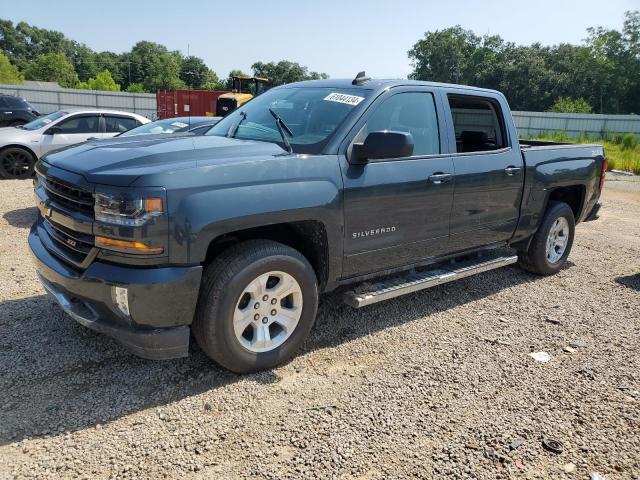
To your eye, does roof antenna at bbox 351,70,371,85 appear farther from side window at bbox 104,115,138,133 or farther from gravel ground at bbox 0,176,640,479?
side window at bbox 104,115,138,133

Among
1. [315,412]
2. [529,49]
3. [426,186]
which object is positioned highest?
[529,49]

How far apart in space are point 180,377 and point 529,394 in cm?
226

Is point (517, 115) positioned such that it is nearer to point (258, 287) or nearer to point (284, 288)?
point (284, 288)

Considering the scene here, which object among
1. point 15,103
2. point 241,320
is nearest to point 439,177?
point 241,320

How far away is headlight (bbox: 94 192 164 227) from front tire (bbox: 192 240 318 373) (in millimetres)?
536

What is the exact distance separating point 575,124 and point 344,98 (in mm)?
34370

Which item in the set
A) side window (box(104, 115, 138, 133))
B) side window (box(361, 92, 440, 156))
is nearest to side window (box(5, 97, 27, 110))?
side window (box(104, 115, 138, 133))

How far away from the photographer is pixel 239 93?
854 inches

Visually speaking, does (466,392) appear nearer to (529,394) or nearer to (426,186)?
(529,394)

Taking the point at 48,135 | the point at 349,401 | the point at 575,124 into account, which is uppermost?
the point at 575,124

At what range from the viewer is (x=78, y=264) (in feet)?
9.98

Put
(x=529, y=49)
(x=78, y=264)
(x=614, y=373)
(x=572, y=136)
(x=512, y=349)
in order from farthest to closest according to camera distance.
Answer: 1. (x=529, y=49)
2. (x=572, y=136)
3. (x=512, y=349)
4. (x=614, y=373)
5. (x=78, y=264)

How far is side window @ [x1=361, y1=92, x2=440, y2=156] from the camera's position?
3.95 m

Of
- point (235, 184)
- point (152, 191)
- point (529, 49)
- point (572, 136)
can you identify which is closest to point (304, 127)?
point (235, 184)
